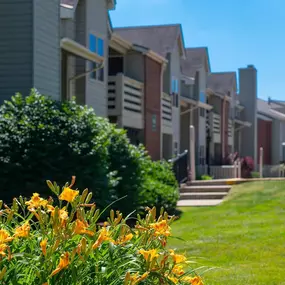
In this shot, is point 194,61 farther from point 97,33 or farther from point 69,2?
point 69,2

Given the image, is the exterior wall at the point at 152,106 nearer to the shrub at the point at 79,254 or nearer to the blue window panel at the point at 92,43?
the blue window panel at the point at 92,43

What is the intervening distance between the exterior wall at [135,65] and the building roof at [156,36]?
5.28 metres

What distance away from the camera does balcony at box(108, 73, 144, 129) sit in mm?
23844

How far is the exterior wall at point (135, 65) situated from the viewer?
2667 centimetres

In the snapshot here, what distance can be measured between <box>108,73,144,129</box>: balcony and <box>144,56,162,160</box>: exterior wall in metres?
0.69

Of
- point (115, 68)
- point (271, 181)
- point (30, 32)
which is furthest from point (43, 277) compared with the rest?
point (115, 68)

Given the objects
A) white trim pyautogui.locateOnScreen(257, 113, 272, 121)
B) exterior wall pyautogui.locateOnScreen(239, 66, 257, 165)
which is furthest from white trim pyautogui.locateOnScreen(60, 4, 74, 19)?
white trim pyautogui.locateOnScreen(257, 113, 272, 121)

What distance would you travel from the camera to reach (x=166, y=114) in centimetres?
3097

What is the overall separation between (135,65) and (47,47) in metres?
10.8

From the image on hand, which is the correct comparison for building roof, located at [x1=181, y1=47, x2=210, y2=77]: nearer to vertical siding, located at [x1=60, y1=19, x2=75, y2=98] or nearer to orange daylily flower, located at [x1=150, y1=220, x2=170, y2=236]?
vertical siding, located at [x1=60, y1=19, x2=75, y2=98]

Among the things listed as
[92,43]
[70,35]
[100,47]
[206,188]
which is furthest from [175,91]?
[70,35]

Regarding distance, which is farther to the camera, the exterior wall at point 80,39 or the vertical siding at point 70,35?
the exterior wall at point 80,39

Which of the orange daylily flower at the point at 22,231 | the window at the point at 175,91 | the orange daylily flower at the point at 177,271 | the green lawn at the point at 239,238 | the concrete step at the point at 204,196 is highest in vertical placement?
the window at the point at 175,91

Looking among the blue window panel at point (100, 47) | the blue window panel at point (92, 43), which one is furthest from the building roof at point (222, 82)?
the blue window panel at point (92, 43)
